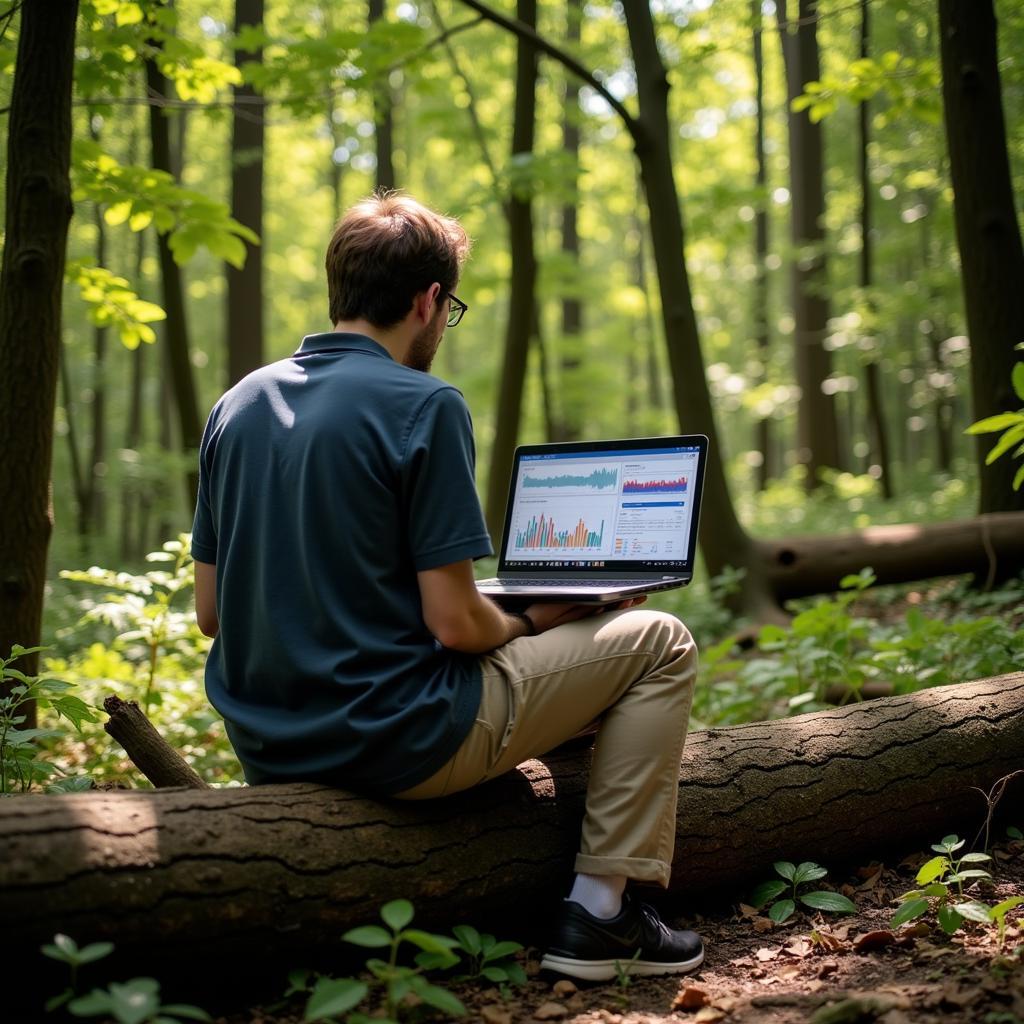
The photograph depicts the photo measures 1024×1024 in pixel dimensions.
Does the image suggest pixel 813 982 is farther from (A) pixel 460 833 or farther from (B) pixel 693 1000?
(A) pixel 460 833

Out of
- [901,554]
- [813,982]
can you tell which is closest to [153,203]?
[813,982]

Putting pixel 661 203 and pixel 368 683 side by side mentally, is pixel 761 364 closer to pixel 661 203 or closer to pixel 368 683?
pixel 661 203

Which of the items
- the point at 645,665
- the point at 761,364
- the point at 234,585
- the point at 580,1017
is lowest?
the point at 580,1017

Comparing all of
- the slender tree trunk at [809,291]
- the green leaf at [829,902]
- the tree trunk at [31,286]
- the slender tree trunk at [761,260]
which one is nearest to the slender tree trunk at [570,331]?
the slender tree trunk at [761,260]

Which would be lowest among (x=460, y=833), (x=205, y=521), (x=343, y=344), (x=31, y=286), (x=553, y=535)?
(x=460, y=833)

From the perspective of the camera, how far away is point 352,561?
2.30 meters

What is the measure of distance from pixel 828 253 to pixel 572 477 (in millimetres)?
13437

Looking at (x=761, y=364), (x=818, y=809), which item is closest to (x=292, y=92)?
(x=818, y=809)

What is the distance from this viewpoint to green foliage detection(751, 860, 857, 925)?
2.80 meters

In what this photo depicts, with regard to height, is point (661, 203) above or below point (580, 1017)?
above

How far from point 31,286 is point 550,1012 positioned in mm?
3037

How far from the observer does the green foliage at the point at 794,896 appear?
2797 mm

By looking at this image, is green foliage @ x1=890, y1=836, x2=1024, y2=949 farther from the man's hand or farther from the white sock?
the man's hand

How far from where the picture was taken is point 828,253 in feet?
49.9
